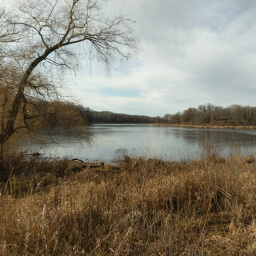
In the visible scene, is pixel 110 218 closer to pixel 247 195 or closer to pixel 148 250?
pixel 148 250

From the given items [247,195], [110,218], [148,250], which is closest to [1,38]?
[110,218]

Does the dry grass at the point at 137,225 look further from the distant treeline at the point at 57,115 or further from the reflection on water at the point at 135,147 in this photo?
the distant treeline at the point at 57,115

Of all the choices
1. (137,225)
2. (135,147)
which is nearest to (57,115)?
(137,225)

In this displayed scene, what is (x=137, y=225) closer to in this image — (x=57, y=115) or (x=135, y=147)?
(x=57, y=115)

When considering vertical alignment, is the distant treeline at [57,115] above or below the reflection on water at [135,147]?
above

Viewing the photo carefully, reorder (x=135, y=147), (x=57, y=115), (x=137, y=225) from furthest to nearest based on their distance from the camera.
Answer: (x=135, y=147) → (x=57, y=115) → (x=137, y=225)

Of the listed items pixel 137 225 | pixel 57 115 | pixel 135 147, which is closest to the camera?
pixel 137 225

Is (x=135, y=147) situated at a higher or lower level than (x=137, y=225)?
lower

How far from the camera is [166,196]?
303 cm

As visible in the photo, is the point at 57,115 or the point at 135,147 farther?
the point at 135,147

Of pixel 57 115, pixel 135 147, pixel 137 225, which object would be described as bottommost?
pixel 135 147

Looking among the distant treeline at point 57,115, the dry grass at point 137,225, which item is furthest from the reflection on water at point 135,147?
the dry grass at point 137,225

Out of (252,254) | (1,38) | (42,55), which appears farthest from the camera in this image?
(42,55)

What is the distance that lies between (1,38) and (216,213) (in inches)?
413
